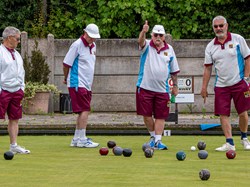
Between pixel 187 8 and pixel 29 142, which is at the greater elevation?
pixel 187 8

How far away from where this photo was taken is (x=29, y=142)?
41.6ft

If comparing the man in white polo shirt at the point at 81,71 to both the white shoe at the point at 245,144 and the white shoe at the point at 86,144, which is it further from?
the white shoe at the point at 245,144

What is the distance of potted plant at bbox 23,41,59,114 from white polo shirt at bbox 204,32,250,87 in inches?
301

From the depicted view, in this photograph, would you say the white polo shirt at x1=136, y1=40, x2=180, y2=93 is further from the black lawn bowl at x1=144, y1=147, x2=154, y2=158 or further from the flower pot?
the flower pot

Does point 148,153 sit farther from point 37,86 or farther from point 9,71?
point 37,86

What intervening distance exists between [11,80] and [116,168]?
2177mm

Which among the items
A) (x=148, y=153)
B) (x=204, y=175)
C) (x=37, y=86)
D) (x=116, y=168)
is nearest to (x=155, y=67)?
(x=148, y=153)

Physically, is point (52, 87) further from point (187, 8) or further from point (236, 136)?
point (236, 136)

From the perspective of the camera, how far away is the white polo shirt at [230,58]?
11094 mm

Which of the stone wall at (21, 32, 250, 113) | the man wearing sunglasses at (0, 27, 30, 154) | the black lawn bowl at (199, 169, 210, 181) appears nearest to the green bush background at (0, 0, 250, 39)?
the stone wall at (21, 32, 250, 113)

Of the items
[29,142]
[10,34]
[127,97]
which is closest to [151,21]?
[127,97]

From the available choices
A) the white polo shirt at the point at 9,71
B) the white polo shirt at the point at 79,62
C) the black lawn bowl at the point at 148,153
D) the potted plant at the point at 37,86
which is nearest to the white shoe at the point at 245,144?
the black lawn bowl at the point at 148,153

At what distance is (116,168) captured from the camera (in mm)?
9039

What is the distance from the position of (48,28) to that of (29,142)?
26.4 ft
